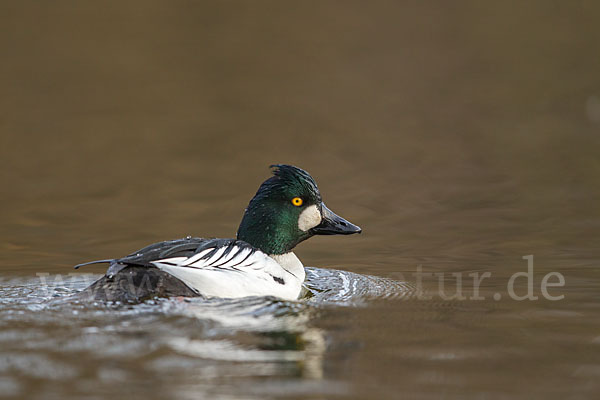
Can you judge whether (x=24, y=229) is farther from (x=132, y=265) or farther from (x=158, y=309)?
(x=158, y=309)

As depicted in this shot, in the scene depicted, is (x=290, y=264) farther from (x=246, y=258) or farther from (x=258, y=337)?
(x=258, y=337)

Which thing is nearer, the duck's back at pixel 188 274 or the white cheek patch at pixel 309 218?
the duck's back at pixel 188 274

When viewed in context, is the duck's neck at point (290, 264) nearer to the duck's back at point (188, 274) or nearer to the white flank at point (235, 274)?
the white flank at point (235, 274)

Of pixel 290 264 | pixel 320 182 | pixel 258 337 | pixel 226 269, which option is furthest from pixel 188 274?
pixel 320 182

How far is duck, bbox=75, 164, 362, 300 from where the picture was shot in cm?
541

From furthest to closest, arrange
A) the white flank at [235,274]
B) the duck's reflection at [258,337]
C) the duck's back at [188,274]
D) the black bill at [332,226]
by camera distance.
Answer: the black bill at [332,226] < the white flank at [235,274] < the duck's back at [188,274] < the duck's reflection at [258,337]

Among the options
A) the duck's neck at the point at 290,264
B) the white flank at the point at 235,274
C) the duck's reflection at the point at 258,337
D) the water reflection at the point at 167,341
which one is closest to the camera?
the water reflection at the point at 167,341

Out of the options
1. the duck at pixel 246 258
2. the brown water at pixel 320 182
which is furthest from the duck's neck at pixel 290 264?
the brown water at pixel 320 182

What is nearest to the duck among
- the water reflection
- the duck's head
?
the duck's head

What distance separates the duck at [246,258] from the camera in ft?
17.7

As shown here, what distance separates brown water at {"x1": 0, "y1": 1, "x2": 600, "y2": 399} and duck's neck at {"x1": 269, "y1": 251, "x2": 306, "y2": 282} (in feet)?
0.66

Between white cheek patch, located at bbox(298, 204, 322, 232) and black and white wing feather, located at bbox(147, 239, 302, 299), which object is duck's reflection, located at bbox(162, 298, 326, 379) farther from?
white cheek patch, located at bbox(298, 204, 322, 232)

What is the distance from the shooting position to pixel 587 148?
12.0m

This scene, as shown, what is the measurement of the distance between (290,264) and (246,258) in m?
0.71
